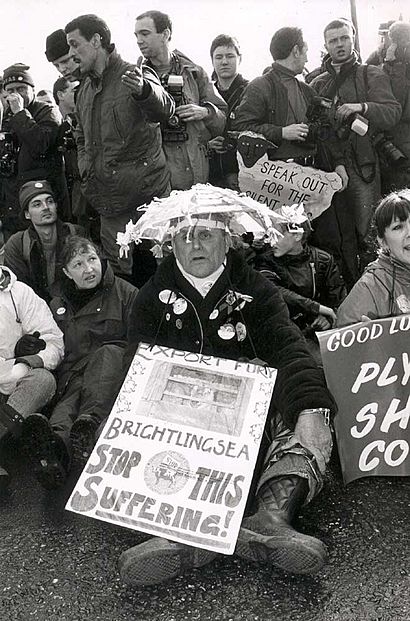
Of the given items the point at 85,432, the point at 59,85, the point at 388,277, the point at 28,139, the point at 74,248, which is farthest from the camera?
the point at 59,85

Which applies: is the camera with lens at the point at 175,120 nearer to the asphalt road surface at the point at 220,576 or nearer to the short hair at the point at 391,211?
the short hair at the point at 391,211

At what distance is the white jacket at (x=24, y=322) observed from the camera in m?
4.32

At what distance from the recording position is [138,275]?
563cm

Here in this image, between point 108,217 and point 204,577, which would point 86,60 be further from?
point 204,577

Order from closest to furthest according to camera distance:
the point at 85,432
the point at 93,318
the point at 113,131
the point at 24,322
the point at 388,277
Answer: the point at 85,432, the point at 388,277, the point at 24,322, the point at 93,318, the point at 113,131

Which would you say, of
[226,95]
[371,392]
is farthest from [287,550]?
[226,95]

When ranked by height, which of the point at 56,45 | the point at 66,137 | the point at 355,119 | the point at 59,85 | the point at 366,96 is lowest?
the point at 355,119

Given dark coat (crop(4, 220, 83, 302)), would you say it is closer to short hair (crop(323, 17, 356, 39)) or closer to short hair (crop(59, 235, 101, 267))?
short hair (crop(59, 235, 101, 267))

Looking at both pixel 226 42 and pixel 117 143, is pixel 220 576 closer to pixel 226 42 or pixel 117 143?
pixel 117 143

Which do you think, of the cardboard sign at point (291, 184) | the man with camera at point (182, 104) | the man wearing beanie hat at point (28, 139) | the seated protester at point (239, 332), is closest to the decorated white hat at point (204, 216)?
the seated protester at point (239, 332)

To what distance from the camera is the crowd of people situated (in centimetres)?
345

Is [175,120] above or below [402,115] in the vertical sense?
above

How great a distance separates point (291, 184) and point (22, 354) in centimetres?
238

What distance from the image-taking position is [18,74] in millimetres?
6344
